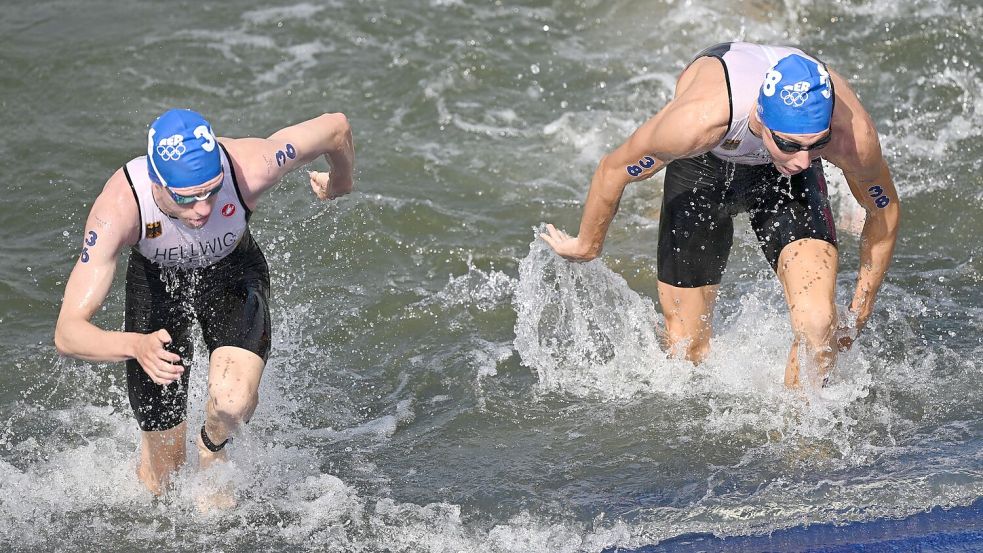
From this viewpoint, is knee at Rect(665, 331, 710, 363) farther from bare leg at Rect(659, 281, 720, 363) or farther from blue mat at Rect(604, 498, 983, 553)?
blue mat at Rect(604, 498, 983, 553)

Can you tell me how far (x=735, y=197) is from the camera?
6020 mm

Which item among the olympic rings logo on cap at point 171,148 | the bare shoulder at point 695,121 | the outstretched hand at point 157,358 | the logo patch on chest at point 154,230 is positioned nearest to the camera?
the outstretched hand at point 157,358

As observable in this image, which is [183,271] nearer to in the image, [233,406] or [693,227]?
[233,406]

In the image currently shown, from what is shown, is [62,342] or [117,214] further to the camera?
[117,214]

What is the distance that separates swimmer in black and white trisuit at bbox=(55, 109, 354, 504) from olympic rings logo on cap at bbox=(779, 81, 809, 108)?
212 cm

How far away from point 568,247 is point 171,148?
2195 millimetres

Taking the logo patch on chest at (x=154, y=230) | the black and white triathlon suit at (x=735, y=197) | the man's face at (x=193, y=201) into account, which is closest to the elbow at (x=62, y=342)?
the logo patch on chest at (x=154, y=230)

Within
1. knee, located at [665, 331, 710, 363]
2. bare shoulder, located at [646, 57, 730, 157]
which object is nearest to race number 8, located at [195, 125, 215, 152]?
bare shoulder, located at [646, 57, 730, 157]

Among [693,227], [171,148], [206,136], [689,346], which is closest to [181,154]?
[171,148]

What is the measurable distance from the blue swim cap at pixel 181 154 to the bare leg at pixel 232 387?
88 centimetres

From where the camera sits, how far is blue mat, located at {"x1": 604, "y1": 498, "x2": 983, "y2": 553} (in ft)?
18.1

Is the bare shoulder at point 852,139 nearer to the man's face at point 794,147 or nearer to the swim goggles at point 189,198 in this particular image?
the man's face at point 794,147

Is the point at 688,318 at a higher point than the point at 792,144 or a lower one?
lower

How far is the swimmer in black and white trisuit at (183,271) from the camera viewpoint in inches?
193
